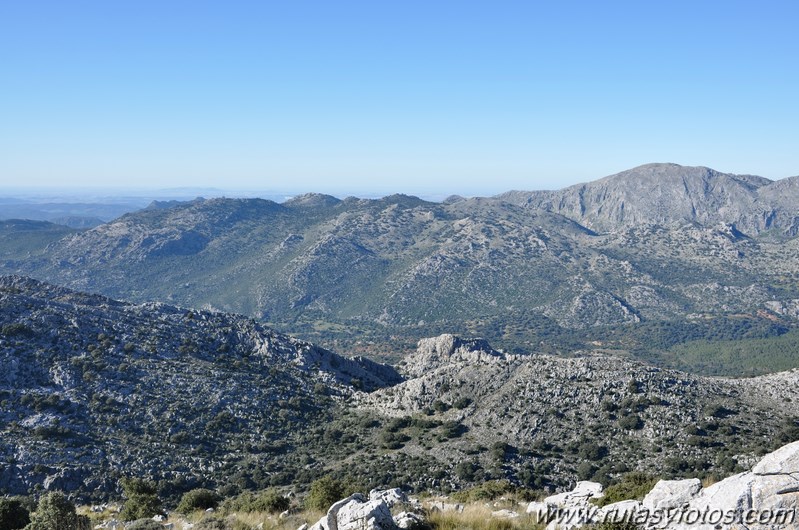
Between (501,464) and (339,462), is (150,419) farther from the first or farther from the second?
(501,464)

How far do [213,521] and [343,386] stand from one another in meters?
47.1

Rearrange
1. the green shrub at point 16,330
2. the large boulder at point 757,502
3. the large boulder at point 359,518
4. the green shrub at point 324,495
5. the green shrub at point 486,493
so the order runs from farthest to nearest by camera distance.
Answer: the green shrub at point 16,330, the green shrub at point 486,493, the green shrub at point 324,495, the large boulder at point 359,518, the large boulder at point 757,502

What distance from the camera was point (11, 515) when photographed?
22.0 m

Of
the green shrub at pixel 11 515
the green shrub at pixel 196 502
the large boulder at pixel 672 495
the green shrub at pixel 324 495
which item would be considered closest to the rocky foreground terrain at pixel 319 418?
the green shrub at pixel 196 502

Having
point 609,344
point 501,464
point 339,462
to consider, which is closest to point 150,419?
point 339,462

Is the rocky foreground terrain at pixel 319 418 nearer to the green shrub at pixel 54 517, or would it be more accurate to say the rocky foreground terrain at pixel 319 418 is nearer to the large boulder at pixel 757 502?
the green shrub at pixel 54 517

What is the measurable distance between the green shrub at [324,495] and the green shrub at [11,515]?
11.8 m

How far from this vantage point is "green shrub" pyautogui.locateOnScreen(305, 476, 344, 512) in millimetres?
22406

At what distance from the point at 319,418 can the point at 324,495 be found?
3560 centimetres

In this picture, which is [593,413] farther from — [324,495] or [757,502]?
[757,502]

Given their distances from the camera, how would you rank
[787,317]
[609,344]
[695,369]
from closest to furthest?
[695,369] < [609,344] < [787,317]

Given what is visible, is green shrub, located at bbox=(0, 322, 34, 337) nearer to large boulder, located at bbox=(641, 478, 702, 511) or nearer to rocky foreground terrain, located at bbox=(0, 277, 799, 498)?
rocky foreground terrain, located at bbox=(0, 277, 799, 498)

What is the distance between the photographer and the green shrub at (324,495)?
22.4 metres

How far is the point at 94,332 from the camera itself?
6172 centimetres
